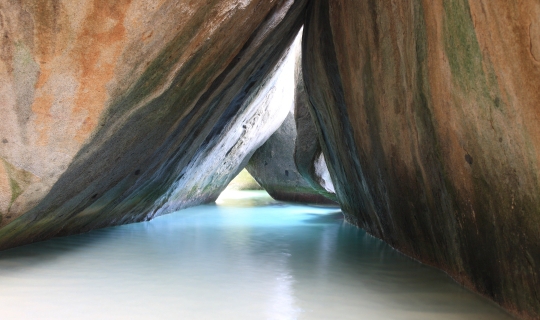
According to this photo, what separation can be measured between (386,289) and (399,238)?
1916mm

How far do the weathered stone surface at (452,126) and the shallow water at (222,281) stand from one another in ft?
1.22

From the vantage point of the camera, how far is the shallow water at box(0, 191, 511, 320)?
3.35 meters

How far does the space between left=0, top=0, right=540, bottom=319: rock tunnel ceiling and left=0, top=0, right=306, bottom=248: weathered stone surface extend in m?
0.01

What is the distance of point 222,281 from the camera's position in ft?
13.7

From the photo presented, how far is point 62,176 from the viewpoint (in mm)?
4184

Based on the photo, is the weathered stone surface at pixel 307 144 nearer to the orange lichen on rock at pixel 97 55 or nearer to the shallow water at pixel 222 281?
the shallow water at pixel 222 281

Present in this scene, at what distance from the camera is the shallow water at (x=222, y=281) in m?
3.35

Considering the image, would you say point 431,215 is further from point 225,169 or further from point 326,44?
point 225,169

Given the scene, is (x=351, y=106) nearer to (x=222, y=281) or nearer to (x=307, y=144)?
(x=222, y=281)

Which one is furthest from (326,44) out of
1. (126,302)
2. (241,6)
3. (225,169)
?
(225,169)

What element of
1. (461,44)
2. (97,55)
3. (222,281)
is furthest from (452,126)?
(97,55)

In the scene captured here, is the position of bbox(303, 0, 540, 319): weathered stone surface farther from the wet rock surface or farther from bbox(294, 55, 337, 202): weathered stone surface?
the wet rock surface

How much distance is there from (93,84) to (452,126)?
2.77 metres

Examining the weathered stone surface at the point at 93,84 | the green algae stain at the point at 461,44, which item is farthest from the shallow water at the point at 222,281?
Result: the green algae stain at the point at 461,44
